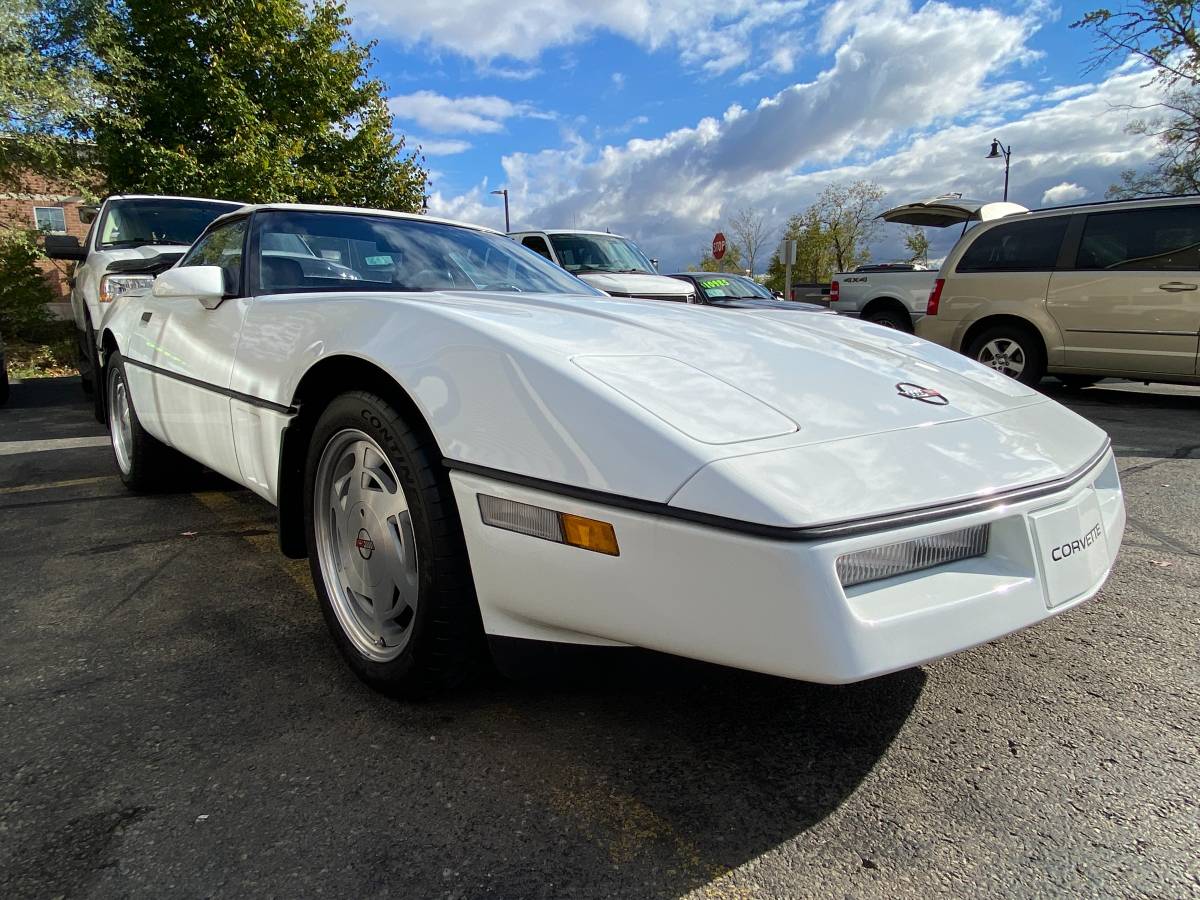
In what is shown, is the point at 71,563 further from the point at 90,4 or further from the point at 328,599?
the point at 90,4

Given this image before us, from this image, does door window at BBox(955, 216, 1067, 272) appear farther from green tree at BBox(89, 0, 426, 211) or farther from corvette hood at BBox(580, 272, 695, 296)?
green tree at BBox(89, 0, 426, 211)

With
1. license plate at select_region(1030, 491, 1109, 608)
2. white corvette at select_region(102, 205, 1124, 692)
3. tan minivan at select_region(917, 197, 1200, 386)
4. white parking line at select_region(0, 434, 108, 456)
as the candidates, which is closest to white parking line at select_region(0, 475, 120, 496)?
white parking line at select_region(0, 434, 108, 456)

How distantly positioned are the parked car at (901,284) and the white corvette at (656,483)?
9.85 metres

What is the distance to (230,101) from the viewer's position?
527 inches

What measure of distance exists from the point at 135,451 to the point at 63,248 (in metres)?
4.76

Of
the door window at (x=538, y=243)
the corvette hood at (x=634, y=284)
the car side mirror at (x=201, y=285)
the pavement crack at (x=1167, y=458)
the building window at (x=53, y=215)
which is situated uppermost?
the building window at (x=53, y=215)

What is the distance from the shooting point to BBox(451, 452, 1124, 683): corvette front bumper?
1.26 meters

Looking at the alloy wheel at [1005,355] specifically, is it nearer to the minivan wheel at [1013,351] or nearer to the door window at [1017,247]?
the minivan wheel at [1013,351]

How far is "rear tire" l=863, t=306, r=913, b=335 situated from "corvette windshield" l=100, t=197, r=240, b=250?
366 inches

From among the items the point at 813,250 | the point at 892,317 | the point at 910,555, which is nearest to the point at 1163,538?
the point at 910,555

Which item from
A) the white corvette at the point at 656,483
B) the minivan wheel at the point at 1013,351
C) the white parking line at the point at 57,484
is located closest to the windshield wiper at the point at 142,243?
the white parking line at the point at 57,484

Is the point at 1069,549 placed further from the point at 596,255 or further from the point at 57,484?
the point at 596,255

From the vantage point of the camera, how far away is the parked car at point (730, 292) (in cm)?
1088

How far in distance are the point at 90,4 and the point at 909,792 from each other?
16.4 m
